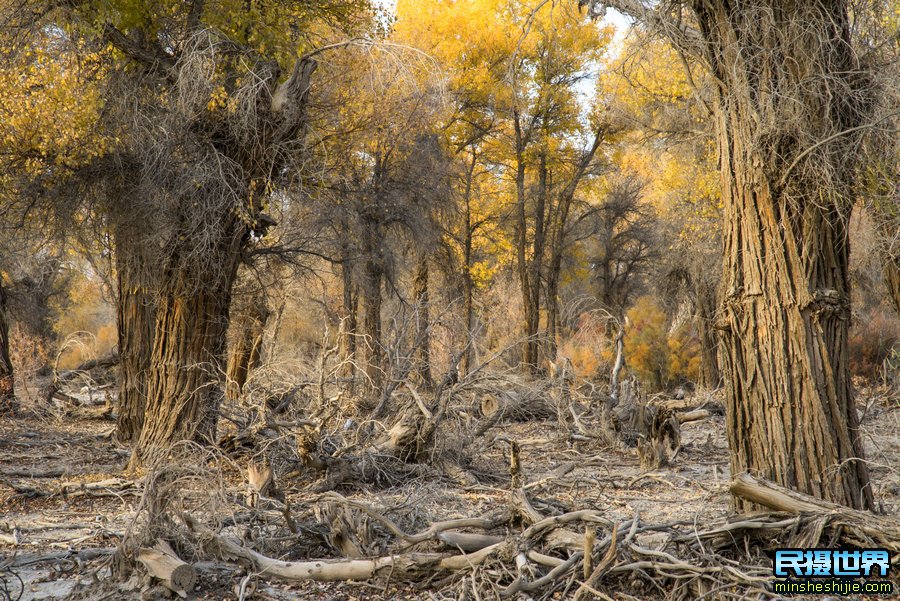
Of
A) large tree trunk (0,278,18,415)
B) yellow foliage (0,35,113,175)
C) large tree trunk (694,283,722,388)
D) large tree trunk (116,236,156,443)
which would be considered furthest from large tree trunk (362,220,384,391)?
large tree trunk (694,283,722,388)

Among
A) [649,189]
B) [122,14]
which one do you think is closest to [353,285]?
[122,14]

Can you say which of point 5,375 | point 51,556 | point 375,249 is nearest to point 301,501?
point 51,556

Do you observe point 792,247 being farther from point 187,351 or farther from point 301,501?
point 187,351

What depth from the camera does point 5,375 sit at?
15062 millimetres

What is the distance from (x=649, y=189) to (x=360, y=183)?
517 inches

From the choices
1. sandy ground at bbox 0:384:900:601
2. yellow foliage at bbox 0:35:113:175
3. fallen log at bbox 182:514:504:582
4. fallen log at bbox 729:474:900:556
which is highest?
yellow foliage at bbox 0:35:113:175

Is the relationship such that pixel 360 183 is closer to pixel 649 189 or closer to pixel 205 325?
pixel 205 325

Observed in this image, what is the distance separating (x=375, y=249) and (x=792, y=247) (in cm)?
1136

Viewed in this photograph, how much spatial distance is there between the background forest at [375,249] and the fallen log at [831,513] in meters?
0.02

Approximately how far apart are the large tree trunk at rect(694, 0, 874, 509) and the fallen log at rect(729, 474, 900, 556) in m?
0.50

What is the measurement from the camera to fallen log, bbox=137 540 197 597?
14.1 ft

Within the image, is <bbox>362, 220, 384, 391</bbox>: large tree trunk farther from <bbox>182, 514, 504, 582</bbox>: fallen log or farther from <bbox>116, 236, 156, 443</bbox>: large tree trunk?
<bbox>182, 514, 504, 582</bbox>: fallen log

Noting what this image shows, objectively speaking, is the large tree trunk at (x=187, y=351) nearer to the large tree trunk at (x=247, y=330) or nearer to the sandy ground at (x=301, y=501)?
the sandy ground at (x=301, y=501)

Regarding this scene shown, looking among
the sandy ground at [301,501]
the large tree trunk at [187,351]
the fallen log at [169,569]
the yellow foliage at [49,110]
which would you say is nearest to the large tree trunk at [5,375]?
the sandy ground at [301,501]
